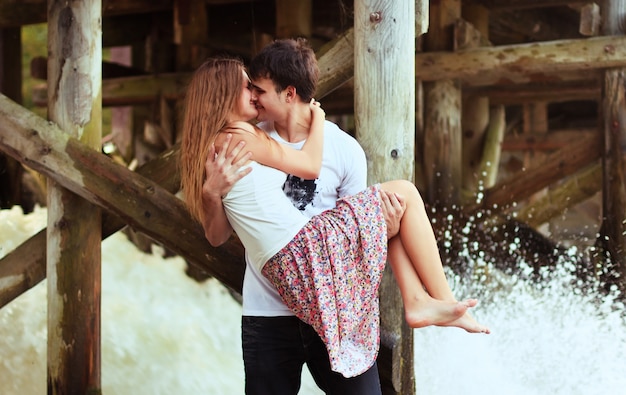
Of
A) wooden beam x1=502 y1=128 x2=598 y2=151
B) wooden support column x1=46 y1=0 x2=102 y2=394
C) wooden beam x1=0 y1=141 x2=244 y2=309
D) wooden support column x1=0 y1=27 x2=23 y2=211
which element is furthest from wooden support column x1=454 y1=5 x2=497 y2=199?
wooden support column x1=46 y1=0 x2=102 y2=394

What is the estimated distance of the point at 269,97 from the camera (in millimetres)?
3256

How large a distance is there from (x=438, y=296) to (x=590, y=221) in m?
10.3

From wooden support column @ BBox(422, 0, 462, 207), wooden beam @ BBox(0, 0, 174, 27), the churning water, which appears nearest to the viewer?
the churning water

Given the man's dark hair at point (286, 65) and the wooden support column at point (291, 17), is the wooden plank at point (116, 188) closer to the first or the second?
the man's dark hair at point (286, 65)

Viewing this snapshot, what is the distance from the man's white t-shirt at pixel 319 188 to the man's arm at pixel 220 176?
19 centimetres

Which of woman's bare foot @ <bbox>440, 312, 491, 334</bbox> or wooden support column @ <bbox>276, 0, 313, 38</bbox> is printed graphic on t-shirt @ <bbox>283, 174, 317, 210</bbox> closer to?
woman's bare foot @ <bbox>440, 312, 491, 334</bbox>

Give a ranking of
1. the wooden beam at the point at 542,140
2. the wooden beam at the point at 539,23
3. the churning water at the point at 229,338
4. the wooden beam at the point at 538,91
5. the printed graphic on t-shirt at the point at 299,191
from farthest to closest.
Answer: the wooden beam at the point at 542,140 → the wooden beam at the point at 539,23 → the wooden beam at the point at 538,91 → the churning water at the point at 229,338 → the printed graphic on t-shirt at the point at 299,191

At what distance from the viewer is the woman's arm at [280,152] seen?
3.16 metres

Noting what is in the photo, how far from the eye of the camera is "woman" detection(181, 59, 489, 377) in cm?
309

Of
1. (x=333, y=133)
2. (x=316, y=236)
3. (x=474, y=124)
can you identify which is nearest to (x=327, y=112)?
(x=474, y=124)

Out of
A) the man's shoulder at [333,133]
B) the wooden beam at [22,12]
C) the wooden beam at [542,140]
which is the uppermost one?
the wooden beam at [22,12]

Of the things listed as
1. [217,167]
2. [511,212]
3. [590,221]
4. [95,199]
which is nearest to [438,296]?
[217,167]

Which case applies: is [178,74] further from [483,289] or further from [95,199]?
[95,199]

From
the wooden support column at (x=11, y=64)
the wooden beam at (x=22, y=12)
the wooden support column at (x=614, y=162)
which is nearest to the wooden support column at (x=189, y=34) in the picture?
the wooden beam at (x=22, y=12)
